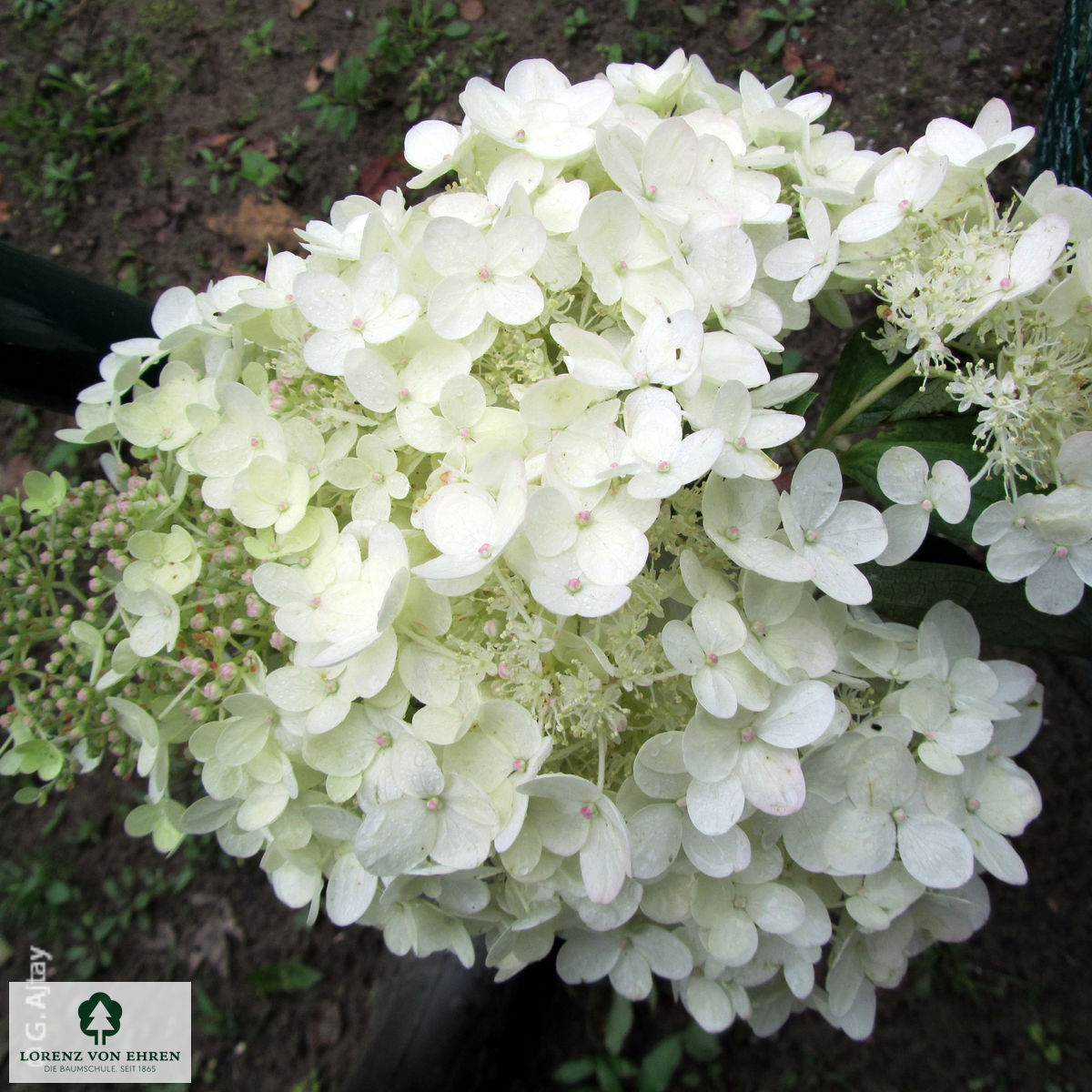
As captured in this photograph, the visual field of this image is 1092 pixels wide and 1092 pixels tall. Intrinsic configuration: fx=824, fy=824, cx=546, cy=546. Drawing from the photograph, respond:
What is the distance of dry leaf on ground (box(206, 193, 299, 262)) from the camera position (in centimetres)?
239

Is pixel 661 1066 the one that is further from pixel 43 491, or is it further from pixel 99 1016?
pixel 43 491

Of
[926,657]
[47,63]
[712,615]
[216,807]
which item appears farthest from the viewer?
[47,63]

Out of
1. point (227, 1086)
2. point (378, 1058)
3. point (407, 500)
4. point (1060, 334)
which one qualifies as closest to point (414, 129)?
point (407, 500)

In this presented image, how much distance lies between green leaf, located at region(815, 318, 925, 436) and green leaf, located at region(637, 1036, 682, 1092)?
159 cm

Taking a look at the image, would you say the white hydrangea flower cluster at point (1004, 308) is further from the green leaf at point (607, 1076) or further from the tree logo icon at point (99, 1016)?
the tree logo icon at point (99, 1016)

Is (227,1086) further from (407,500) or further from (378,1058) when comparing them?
(407,500)

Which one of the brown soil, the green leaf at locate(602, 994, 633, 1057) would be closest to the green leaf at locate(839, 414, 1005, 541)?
the brown soil

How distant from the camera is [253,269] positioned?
7.77 feet

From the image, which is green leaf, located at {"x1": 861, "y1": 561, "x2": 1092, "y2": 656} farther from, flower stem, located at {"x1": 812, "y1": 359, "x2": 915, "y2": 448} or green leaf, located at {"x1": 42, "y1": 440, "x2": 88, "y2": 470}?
green leaf, located at {"x1": 42, "y1": 440, "x2": 88, "y2": 470}

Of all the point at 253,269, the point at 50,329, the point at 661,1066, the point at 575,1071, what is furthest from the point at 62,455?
the point at 661,1066

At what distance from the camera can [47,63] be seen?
2568 millimetres

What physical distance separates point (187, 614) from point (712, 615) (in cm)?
61

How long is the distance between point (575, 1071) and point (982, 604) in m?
1.57

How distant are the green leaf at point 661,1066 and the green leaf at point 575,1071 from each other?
0.38 ft
